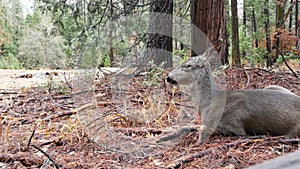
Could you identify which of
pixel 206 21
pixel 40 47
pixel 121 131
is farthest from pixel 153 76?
pixel 40 47

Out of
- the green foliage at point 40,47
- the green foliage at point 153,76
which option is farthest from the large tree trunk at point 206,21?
the green foliage at point 40,47

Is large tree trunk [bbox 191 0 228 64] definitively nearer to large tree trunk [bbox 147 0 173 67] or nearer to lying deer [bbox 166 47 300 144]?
large tree trunk [bbox 147 0 173 67]

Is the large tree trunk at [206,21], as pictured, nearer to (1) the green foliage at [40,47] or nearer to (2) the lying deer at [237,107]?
(2) the lying deer at [237,107]

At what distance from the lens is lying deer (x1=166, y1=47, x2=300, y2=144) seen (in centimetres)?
279

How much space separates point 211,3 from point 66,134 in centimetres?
305

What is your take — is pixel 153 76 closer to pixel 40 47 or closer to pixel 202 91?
pixel 202 91

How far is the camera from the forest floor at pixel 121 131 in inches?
101

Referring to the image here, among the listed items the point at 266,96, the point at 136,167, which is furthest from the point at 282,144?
the point at 136,167

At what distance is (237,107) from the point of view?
9.65ft

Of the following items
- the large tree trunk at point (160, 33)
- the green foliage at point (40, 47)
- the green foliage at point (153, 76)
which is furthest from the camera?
the green foliage at point (40, 47)

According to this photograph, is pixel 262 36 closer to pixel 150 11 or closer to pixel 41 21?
pixel 150 11

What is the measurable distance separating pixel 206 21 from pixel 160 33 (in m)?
1.16

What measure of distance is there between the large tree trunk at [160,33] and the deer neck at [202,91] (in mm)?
2686

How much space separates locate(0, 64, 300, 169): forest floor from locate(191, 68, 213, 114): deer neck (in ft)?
0.95
